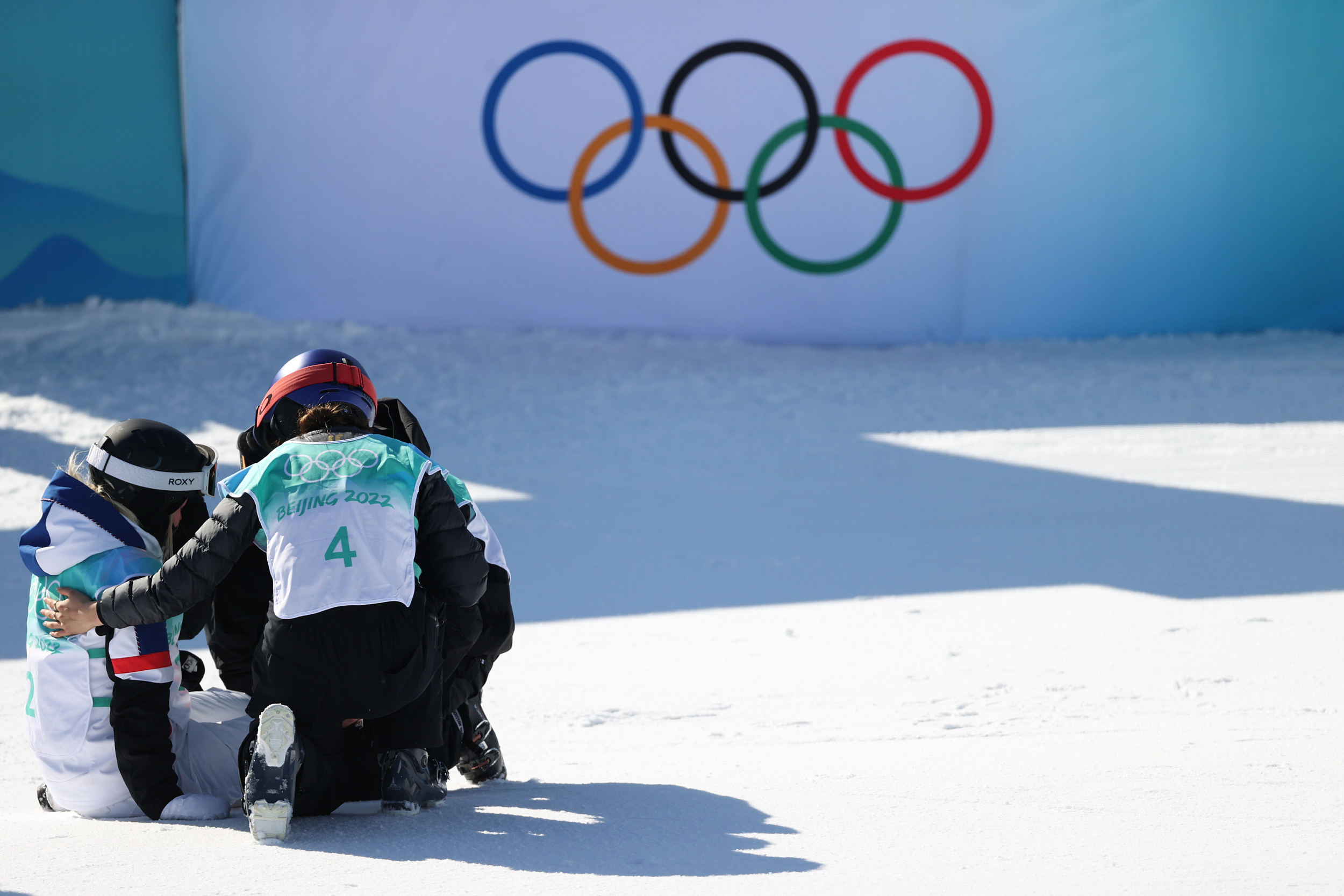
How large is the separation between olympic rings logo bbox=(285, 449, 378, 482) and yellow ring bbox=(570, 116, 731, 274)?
824 cm

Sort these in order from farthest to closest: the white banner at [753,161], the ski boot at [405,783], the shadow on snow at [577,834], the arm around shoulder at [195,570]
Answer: the white banner at [753,161], the ski boot at [405,783], the arm around shoulder at [195,570], the shadow on snow at [577,834]

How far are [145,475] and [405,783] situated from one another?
81 cm

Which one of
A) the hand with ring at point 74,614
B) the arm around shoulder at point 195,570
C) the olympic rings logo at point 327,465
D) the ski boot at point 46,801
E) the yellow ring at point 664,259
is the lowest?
the ski boot at point 46,801

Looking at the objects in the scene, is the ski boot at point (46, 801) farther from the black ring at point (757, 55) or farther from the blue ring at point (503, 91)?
the black ring at point (757, 55)

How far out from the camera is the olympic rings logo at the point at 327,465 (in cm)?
247

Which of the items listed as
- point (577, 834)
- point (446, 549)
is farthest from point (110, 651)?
point (577, 834)

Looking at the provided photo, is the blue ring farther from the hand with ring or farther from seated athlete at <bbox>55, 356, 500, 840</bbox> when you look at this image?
the hand with ring

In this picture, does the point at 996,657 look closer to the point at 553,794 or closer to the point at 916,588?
the point at 916,588

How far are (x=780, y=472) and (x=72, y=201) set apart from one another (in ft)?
21.3

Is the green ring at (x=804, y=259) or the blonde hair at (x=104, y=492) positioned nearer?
the blonde hair at (x=104, y=492)

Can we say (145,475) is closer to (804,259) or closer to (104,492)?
(104,492)

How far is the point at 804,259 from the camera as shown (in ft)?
35.2

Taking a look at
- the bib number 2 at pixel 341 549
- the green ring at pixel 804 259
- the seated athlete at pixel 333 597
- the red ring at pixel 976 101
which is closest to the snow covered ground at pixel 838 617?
the seated athlete at pixel 333 597

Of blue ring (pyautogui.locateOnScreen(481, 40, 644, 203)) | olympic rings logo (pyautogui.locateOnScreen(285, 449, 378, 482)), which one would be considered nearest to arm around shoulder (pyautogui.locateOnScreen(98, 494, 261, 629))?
olympic rings logo (pyautogui.locateOnScreen(285, 449, 378, 482))
